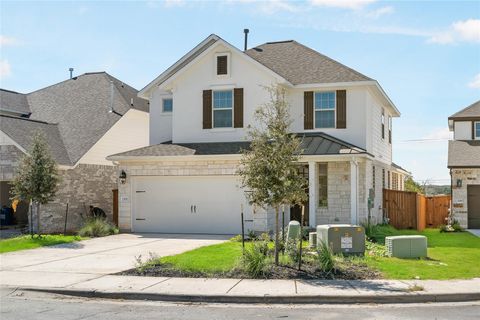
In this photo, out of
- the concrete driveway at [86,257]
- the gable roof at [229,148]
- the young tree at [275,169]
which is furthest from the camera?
the gable roof at [229,148]

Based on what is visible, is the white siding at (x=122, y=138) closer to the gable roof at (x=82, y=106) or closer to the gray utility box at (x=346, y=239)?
the gable roof at (x=82, y=106)

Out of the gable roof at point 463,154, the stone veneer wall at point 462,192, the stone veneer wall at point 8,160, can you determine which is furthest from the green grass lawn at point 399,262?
the stone veneer wall at point 8,160

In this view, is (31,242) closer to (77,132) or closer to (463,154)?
(77,132)

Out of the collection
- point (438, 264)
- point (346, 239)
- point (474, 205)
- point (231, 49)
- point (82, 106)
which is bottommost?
point (438, 264)

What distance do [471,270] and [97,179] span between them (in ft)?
60.1

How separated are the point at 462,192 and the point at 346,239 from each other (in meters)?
14.2

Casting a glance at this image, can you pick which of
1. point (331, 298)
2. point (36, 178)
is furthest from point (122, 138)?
point (331, 298)

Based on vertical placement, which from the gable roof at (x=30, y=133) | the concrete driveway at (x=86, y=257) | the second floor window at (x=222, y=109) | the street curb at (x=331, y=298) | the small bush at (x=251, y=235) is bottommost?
the street curb at (x=331, y=298)

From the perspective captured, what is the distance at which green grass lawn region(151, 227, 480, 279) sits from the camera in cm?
1246

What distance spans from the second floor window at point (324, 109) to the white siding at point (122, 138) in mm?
10306

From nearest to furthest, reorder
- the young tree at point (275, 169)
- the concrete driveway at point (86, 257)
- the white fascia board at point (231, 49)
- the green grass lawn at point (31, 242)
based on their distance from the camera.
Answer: the concrete driveway at point (86, 257) < the young tree at point (275, 169) < the green grass lawn at point (31, 242) < the white fascia board at point (231, 49)

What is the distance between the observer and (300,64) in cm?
2495

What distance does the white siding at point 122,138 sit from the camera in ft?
86.6

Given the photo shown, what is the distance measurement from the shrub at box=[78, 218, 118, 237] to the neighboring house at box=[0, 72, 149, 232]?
3062 millimetres
